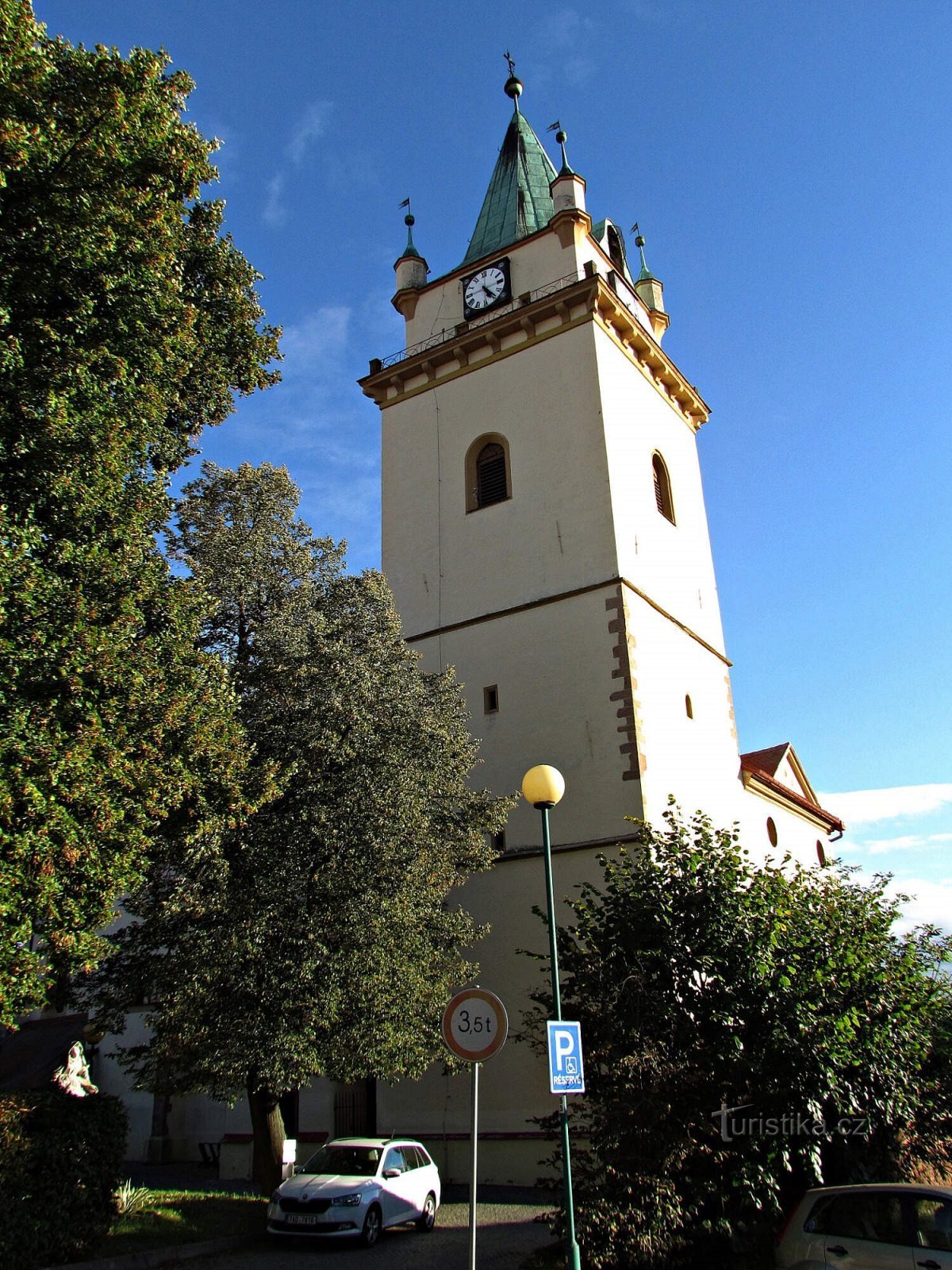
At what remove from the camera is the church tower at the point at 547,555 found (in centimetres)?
1709

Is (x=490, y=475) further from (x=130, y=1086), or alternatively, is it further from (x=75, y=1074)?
(x=130, y=1086)

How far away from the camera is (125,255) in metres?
11.2

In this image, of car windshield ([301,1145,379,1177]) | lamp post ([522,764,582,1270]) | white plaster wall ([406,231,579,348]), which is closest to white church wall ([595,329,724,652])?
white plaster wall ([406,231,579,348])

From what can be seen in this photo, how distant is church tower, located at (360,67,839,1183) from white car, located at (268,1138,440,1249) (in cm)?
324

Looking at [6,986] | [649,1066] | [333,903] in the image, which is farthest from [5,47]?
[649,1066]

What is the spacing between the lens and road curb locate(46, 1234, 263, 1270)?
9523 mm

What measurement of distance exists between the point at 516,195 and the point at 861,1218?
2535 centimetres

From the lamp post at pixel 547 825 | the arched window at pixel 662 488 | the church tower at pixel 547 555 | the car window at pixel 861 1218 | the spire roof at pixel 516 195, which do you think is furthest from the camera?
the spire roof at pixel 516 195

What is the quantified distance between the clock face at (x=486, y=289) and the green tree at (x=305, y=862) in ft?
34.5

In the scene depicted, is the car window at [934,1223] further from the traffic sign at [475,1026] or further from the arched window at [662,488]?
the arched window at [662,488]

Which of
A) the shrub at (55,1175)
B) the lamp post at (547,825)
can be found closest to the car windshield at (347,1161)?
the shrub at (55,1175)

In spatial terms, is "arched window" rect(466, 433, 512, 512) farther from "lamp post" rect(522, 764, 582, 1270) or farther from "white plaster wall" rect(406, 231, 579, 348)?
"lamp post" rect(522, 764, 582, 1270)

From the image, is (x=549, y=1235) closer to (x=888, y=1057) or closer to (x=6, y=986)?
(x=888, y=1057)

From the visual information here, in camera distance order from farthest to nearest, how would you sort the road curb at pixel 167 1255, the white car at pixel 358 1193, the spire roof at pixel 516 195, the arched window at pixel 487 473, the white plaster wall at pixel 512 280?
the spire roof at pixel 516 195 < the white plaster wall at pixel 512 280 < the arched window at pixel 487 473 < the white car at pixel 358 1193 < the road curb at pixel 167 1255
